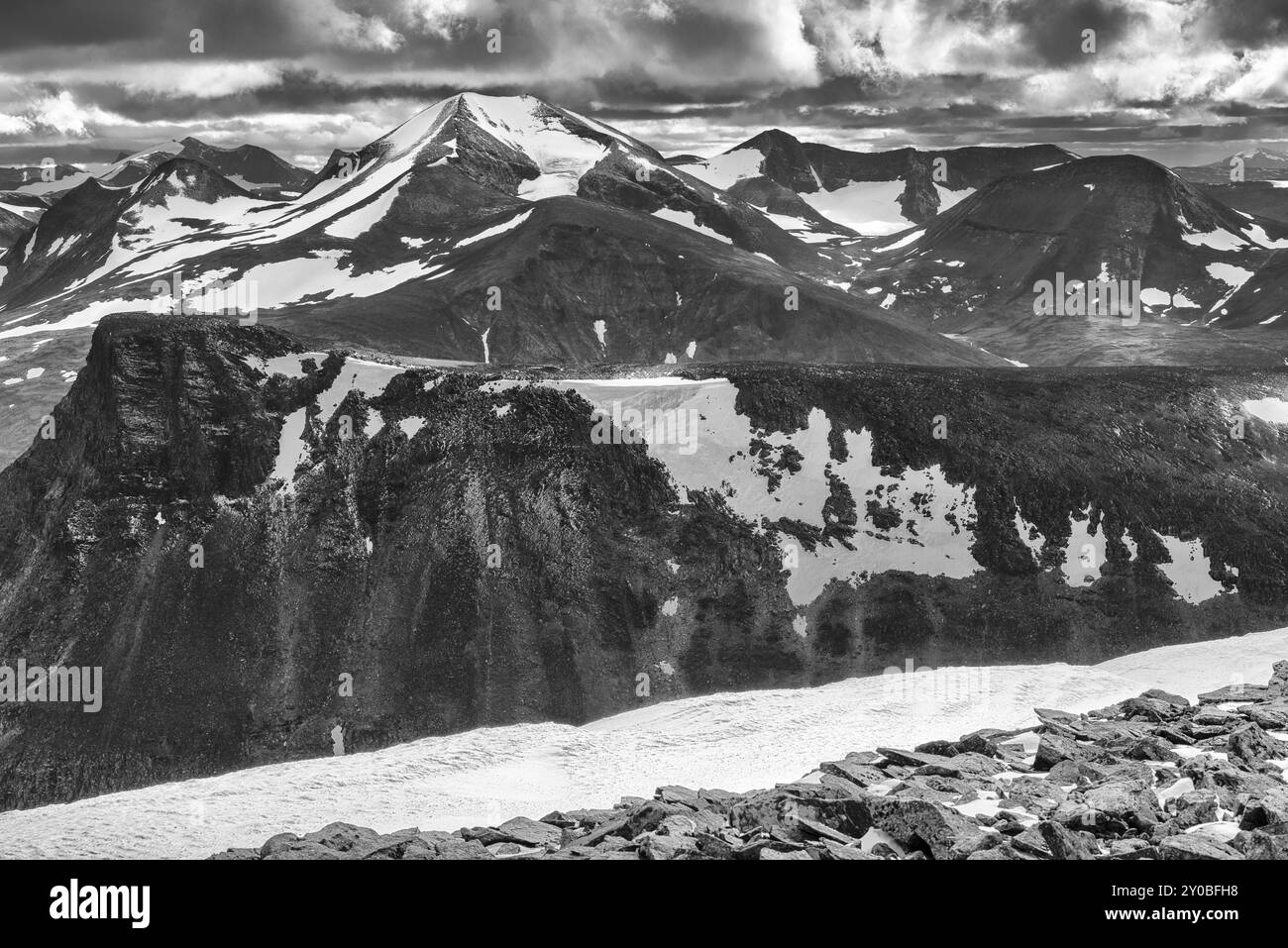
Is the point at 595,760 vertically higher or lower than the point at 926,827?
lower

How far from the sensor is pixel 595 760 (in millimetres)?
60594

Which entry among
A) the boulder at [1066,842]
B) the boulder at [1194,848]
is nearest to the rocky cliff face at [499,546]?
the boulder at [1066,842]

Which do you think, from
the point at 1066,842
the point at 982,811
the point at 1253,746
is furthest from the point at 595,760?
the point at 1066,842

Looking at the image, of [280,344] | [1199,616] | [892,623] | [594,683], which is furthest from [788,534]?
[280,344]

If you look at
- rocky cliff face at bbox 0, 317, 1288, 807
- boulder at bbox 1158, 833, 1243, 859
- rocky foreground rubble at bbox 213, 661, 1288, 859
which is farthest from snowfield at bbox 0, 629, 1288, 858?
boulder at bbox 1158, 833, 1243, 859

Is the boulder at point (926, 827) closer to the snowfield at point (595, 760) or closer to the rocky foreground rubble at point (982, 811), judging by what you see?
the rocky foreground rubble at point (982, 811)

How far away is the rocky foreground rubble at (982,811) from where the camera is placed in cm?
3109

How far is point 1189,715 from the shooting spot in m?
48.7

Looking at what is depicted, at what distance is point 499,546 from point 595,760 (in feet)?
73.5

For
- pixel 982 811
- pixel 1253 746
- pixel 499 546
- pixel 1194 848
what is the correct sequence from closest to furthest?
pixel 1194 848, pixel 982 811, pixel 1253 746, pixel 499 546

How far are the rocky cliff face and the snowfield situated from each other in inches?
202

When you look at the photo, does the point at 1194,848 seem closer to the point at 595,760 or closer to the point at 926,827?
the point at 926,827

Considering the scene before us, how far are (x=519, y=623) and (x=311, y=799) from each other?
2153 cm

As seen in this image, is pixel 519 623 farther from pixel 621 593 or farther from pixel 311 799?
pixel 311 799
